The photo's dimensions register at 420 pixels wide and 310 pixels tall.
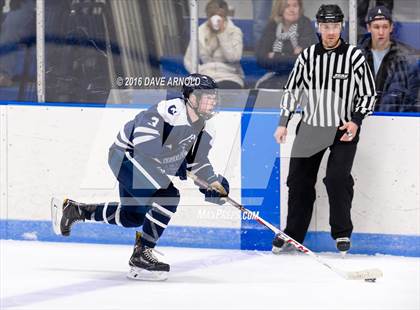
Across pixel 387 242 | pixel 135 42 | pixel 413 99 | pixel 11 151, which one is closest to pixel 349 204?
pixel 387 242

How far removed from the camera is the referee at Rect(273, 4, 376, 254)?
481cm

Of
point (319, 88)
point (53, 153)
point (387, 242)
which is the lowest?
point (387, 242)

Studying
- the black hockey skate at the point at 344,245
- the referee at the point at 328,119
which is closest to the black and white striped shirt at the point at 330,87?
the referee at the point at 328,119

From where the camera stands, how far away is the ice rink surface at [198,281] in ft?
12.8

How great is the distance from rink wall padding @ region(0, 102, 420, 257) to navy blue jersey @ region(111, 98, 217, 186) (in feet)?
1.94

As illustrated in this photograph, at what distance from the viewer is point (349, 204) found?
15.9 feet

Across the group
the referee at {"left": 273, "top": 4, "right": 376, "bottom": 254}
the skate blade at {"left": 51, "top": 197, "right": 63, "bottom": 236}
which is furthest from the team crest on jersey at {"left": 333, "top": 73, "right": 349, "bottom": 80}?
the skate blade at {"left": 51, "top": 197, "right": 63, "bottom": 236}

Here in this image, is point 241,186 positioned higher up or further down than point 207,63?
further down

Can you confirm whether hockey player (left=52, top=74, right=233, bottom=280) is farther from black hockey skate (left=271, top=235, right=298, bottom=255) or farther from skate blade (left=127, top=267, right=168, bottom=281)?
black hockey skate (left=271, top=235, right=298, bottom=255)

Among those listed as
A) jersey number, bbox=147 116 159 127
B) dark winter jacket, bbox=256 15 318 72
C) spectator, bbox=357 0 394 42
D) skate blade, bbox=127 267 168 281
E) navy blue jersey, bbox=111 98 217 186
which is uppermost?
spectator, bbox=357 0 394 42

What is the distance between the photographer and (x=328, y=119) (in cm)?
491

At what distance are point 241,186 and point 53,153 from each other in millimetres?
901

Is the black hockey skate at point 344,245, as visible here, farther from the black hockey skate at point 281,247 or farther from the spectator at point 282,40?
the spectator at point 282,40

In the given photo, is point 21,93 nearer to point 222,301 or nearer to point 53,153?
point 53,153
